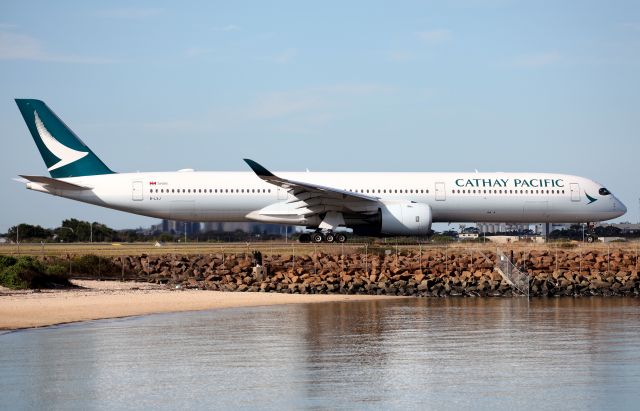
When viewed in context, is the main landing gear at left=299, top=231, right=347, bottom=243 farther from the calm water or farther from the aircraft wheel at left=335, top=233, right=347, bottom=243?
the calm water

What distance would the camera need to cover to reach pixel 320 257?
39.7 meters

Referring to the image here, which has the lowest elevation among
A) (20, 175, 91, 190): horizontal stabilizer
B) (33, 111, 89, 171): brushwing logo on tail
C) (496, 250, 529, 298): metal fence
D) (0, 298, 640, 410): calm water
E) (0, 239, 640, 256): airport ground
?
(0, 298, 640, 410): calm water

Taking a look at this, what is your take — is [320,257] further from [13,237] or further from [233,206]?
[13,237]

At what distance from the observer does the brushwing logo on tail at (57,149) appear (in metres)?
47.3

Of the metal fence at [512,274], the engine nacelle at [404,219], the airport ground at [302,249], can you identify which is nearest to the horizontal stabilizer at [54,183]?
the airport ground at [302,249]

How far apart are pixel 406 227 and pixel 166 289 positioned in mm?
14732

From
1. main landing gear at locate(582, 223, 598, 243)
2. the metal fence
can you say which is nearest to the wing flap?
the metal fence

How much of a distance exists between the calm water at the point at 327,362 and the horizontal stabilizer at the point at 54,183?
20.2m

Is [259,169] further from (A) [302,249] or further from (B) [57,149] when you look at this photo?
(B) [57,149]

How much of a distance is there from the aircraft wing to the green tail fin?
907cm

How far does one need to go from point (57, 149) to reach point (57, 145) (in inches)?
7.8

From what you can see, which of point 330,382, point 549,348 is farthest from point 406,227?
point 330,382

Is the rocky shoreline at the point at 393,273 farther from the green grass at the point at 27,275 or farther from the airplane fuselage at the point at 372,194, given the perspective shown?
the airplane fuselage at the point at 372,194

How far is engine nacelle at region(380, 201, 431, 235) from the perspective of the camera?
45031 mm
